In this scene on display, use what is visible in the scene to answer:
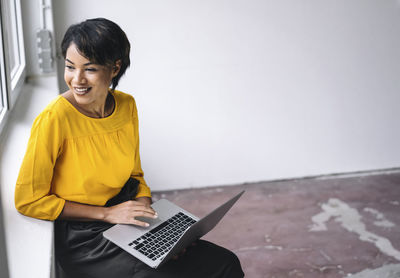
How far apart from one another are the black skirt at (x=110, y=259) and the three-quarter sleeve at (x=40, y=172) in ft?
0.36

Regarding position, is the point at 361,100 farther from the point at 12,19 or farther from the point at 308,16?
the point at 12,19

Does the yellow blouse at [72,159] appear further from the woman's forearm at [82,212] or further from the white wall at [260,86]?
the white wall at [260,86]

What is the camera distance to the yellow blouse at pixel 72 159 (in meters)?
1.31

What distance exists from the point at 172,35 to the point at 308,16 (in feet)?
3.05

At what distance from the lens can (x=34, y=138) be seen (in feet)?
4.31

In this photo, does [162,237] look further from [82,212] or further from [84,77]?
[84,77]

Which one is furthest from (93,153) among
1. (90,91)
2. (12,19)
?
(12,19)

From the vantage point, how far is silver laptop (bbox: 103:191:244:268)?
131 cm

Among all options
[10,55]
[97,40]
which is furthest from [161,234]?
[10,55]

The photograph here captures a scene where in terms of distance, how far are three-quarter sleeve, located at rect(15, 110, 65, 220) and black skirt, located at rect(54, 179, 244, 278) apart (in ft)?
0.36

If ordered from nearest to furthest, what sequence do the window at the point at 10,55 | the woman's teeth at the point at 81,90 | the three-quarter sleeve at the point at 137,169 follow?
the woman's teeth at the point at 81,90 → the three-quarter sleeve at the point at 137,169 → the window at the point at 10,55

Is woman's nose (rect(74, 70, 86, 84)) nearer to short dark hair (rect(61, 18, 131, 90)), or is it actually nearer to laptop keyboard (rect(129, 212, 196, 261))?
short dark hair (rect(61, 18, 131, 90))

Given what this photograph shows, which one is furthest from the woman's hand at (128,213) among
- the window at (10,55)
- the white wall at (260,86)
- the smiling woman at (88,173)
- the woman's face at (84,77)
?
the white wall at (260,86)

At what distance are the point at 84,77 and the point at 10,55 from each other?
118 cm
